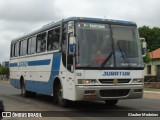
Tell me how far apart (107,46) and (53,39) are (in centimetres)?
307

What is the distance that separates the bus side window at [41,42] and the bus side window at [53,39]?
2.26 ft

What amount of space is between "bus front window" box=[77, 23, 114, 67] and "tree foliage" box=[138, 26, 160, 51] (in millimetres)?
59752

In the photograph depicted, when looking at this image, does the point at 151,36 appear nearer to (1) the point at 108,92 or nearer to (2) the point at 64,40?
(2) the point at 64,40

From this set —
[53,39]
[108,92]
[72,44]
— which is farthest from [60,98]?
[72,44]

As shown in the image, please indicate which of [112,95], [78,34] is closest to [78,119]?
[112,95]

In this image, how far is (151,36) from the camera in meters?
74.3

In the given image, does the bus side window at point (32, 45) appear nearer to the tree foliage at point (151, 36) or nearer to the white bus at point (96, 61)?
the white bus at point (96, 61)

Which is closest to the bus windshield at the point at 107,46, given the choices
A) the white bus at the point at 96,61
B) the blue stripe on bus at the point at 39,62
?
the white bus at the point at 96,61

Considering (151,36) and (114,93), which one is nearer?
(114,93)

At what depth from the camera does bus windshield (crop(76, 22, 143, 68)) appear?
1398 centimetres

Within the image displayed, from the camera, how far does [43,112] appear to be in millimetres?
14633

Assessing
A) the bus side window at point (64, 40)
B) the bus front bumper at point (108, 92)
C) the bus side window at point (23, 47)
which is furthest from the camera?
the bus side window at point (23, 47)

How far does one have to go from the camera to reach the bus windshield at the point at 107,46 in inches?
551

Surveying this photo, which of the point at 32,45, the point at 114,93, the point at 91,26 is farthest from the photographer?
the point at 32,45
